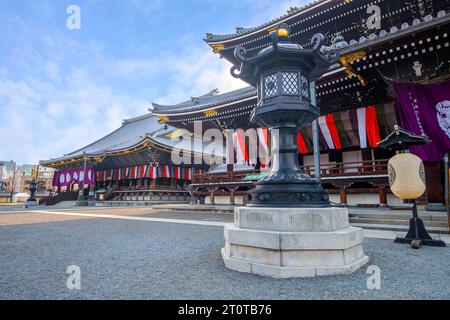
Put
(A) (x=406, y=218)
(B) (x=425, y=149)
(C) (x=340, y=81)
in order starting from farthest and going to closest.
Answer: (C) (x=340, y=81) → (B) (x=425, y=149) → (A) (x=406, y=218)

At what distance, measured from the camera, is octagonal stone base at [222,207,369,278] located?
2.91 meters

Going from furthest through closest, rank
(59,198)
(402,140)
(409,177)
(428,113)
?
(59,198)
(428,113)
(402,140)
(409,177)

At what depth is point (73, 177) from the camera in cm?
3209

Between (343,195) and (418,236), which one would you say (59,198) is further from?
(418,236)

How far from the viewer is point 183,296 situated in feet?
A: 7.66

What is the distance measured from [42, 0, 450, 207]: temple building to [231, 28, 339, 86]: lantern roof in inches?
11.3

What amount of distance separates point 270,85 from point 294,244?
7.77 feet

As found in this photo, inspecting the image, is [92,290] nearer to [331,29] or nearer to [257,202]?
[257,202]

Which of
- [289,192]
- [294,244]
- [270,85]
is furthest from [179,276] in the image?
[270,85]

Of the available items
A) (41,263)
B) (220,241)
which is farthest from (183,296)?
(220,241)

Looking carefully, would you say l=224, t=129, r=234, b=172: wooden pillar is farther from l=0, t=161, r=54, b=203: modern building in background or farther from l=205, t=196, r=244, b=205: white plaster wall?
l=0, t=161, r=54, b=203: modern building in background

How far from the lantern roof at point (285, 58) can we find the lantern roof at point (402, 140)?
238 centimetres

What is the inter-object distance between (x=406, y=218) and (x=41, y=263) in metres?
8.37

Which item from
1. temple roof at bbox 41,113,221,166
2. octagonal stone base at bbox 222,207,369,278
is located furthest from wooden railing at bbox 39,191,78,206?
octagonal stone base at bbox 222,207,369,278
